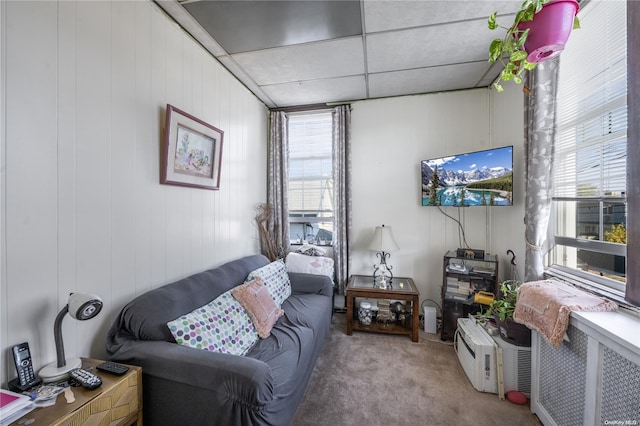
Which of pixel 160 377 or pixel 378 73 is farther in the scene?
pixel 378 73

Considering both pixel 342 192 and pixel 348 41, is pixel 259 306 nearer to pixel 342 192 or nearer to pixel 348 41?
pixel 342 192

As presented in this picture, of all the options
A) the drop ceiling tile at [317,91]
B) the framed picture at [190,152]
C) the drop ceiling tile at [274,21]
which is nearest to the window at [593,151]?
the drop ceiling tile at [274,21]

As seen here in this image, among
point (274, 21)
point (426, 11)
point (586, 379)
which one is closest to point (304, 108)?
point (274, 21)

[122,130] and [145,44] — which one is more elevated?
[145,44]

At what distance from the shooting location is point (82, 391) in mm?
948

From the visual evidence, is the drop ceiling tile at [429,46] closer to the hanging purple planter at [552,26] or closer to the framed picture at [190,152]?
the hanging purple planter at [552,26]

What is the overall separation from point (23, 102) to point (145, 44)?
0.83m

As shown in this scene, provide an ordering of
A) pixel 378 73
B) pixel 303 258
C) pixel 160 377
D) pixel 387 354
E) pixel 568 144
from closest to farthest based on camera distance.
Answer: pixel 160 377, pixel 568 144, pixel 387 354, pixel 378 73, pixel 303 258

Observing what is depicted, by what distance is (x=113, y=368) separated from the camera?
108 centimetres

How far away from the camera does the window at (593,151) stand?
1325 mm

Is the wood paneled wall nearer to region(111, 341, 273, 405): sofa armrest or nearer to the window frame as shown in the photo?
region(111, 341, 273, 405): sofa armrest

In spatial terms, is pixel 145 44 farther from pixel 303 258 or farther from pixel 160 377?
pixel 303 258

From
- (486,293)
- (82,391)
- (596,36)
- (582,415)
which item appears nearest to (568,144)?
(596,36)

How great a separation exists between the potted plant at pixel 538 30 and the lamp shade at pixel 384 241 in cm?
181
